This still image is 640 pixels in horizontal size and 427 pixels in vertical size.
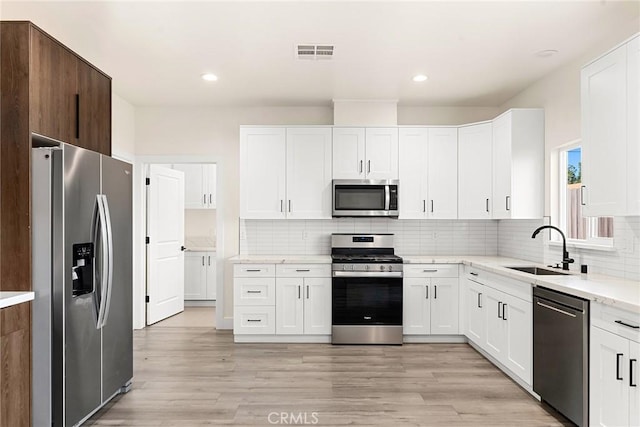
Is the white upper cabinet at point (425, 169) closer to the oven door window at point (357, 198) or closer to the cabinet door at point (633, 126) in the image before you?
the oven door window at point (357, 198)

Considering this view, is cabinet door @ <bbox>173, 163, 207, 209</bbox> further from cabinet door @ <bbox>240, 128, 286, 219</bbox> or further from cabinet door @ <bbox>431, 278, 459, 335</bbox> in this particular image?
cabinet door @ <bbox>431, 278, 459, 335</bbox>

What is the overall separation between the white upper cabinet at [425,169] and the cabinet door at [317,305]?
121cm

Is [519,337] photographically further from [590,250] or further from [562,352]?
[590,250]

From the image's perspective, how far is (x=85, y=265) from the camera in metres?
2.79

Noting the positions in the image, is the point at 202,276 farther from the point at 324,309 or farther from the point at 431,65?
the point at 431,65

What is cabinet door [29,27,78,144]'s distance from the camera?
98.9 inches

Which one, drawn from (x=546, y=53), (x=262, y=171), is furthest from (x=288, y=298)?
(x=546, y=53)

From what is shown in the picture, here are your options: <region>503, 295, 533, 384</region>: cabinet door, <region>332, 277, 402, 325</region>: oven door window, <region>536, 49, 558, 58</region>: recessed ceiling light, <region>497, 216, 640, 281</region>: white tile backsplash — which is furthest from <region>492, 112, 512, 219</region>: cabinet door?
<region>332, 277, 402, 325</region>: oven door window

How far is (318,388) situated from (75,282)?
1923mm

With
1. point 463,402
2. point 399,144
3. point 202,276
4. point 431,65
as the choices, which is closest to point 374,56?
point 431,65

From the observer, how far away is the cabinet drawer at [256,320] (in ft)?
15.4

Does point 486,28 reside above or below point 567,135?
above

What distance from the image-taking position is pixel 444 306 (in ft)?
15.4

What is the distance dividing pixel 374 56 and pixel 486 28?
915 millimetres
